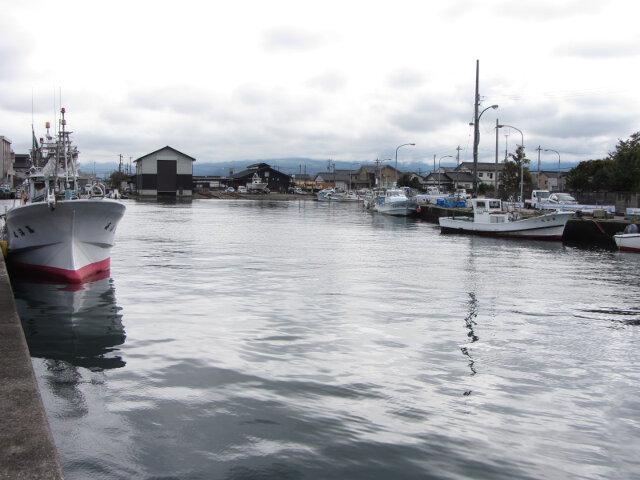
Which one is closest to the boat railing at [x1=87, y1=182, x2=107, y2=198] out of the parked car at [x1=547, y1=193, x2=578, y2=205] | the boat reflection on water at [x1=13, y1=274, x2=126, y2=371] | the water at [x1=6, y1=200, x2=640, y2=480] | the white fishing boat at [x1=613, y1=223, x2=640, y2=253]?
the water at [x1=6, y1=200, x2=640, y2=480]

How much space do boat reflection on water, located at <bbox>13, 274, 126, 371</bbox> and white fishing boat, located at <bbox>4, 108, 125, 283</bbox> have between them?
0.70 meters

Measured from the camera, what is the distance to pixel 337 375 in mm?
10148

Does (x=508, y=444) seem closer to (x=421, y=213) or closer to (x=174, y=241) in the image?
(x=174, y=241)

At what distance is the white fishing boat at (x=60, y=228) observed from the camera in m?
18.4

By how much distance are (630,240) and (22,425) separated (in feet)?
113

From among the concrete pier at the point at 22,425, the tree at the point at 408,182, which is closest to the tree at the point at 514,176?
the tree at the point at 408,182

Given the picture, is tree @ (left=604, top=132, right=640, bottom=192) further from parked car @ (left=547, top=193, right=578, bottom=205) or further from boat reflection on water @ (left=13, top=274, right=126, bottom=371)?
boat reflection on water @ (left=13, top=274, right=126, bottom=371)

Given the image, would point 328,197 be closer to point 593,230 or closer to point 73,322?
point 593,230

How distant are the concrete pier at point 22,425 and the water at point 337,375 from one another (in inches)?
43.5

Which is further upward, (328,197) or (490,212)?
(328,197)

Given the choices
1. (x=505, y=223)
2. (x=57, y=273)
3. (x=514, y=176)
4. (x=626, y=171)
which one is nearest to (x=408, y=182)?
(x=514, y=176)

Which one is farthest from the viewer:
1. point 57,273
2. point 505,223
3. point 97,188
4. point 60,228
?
point 505,223

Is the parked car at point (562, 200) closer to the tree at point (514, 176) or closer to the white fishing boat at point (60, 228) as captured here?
the tree at point (514, 176)

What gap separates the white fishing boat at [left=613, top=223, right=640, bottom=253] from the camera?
3288 cm
